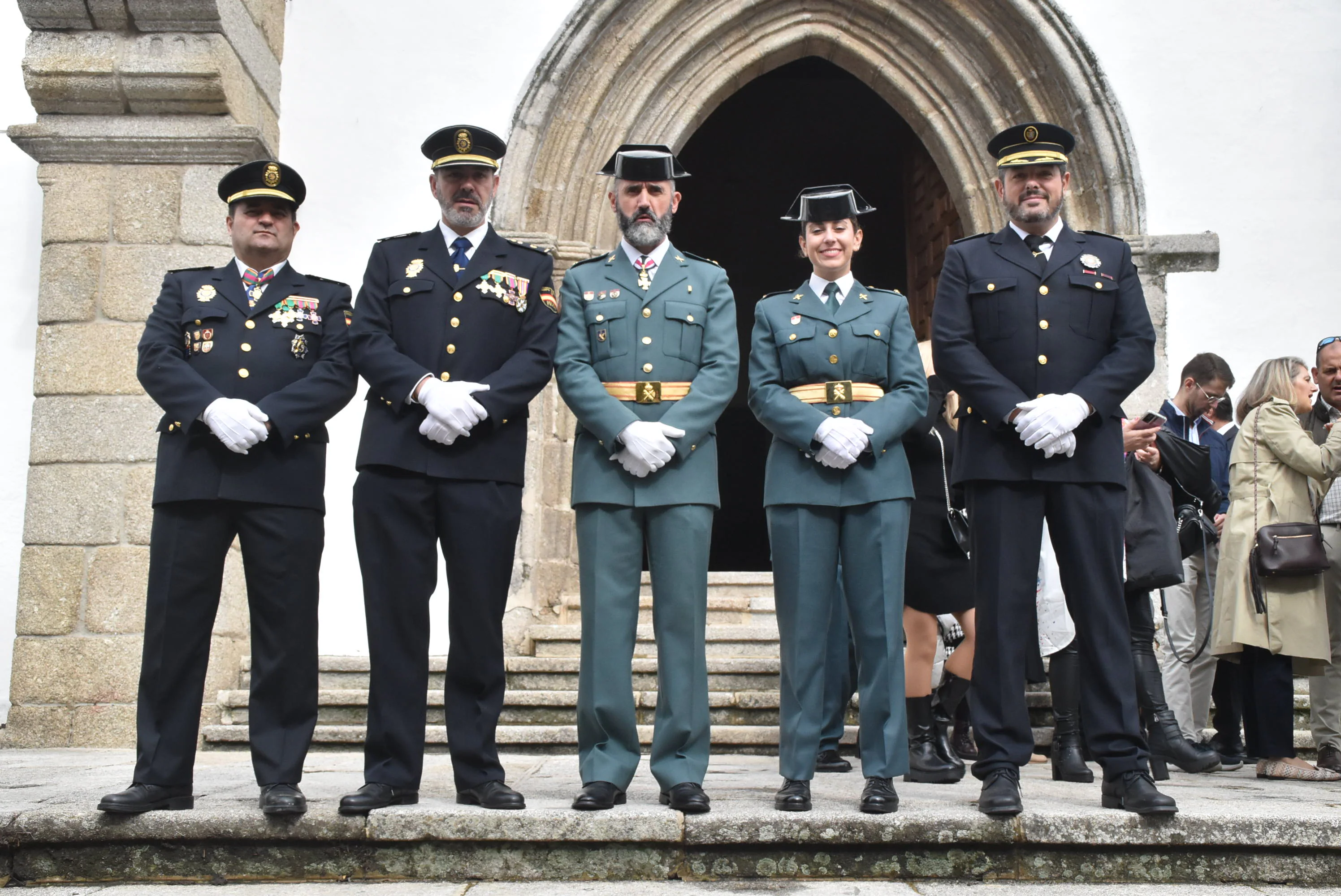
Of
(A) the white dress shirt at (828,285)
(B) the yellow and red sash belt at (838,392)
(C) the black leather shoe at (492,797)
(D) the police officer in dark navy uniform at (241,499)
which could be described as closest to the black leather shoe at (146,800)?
(D) the police officer in dark navy uniform at (241,499)

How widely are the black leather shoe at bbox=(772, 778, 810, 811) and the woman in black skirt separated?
109 centimetres

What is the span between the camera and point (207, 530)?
11.6 feet

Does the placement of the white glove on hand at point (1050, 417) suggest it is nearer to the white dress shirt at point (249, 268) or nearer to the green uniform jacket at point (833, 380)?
the green uniform jacket at point (833, 380)

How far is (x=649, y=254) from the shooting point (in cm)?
377

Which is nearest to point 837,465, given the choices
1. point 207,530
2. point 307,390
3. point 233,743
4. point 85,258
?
point 307,390

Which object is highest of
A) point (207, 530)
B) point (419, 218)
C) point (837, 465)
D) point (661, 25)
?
point (661, 25)

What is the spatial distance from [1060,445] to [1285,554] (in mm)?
1737

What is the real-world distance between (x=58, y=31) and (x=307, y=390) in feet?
11.8

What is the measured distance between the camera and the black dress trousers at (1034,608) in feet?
11.1

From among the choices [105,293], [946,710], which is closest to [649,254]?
[946,710]

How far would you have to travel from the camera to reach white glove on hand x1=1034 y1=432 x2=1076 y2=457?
3373mm

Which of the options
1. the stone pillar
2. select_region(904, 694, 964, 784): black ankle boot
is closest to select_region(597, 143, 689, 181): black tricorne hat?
select_region(904, 694, 964, 784): black ankle boot

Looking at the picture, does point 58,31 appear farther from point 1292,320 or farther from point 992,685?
point 1292,320

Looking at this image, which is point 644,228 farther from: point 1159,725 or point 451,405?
point 1159,725
